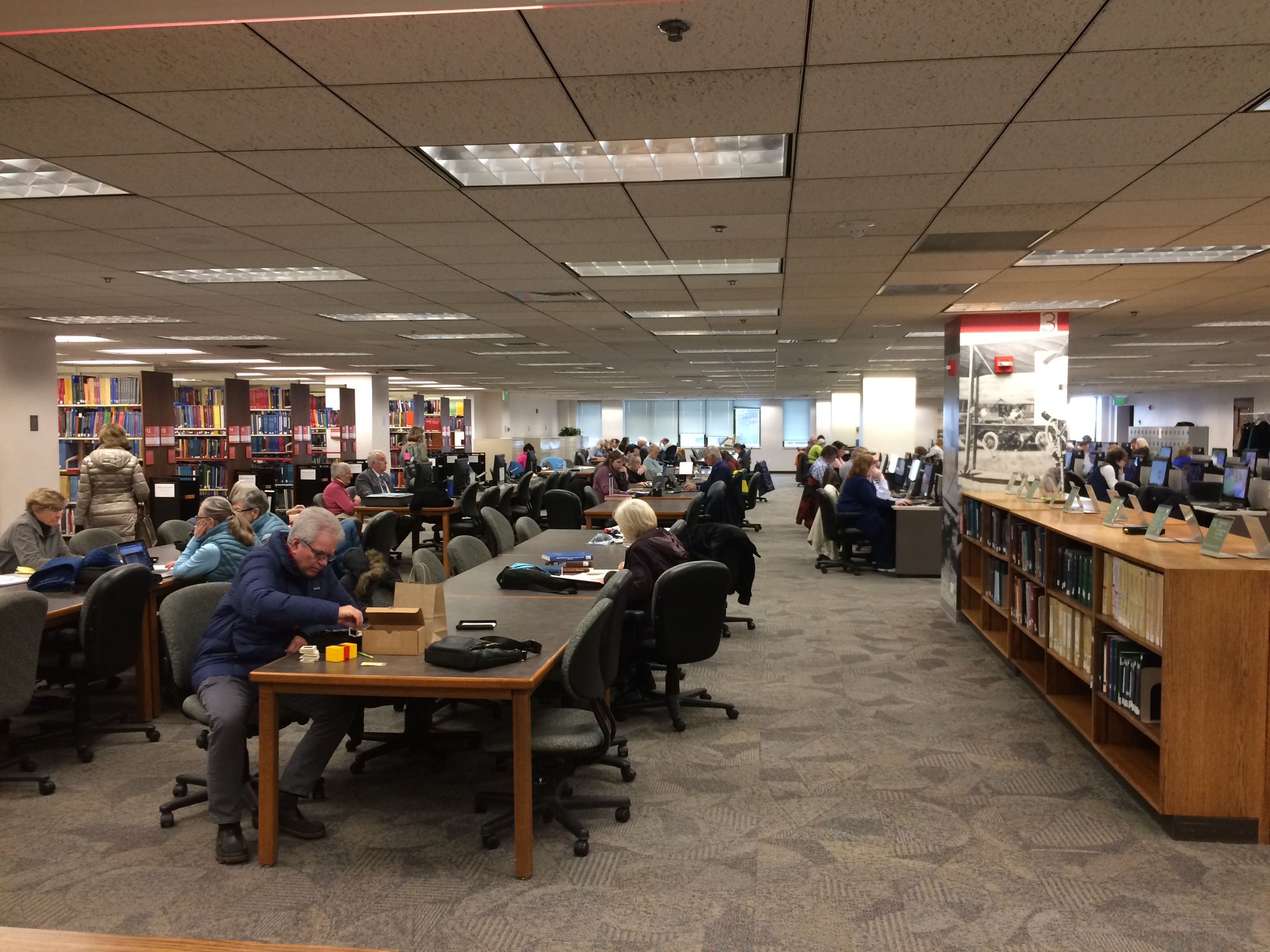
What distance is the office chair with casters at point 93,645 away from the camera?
435 cm

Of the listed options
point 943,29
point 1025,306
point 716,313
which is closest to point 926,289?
point 1025,306

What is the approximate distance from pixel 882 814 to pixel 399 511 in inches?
294

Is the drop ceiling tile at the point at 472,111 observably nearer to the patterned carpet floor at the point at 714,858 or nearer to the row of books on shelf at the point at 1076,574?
the patterned carpet floor at the point at 714,858

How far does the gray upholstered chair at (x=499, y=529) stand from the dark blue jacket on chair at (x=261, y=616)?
3.01m

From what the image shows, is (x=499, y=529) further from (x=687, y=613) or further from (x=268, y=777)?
(x=268, y=777)

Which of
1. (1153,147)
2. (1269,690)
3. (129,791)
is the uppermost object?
(1153,147)

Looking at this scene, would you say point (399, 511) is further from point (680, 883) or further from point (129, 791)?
point (680, 883)

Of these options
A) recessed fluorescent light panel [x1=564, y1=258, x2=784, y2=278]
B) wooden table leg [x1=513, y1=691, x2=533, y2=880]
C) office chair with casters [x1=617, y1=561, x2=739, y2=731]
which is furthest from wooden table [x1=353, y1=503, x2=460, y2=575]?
wooden table leg [x1=513, y1=691, x2=533, y2=880]

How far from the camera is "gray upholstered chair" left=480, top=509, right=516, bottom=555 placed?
22.4 ft

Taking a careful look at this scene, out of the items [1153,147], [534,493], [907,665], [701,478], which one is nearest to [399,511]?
[534,493]

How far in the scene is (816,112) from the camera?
319 centimetres

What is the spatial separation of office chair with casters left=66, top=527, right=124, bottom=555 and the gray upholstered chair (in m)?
2.42

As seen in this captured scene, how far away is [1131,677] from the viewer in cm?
393

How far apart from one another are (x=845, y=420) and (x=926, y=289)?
1568 cm
